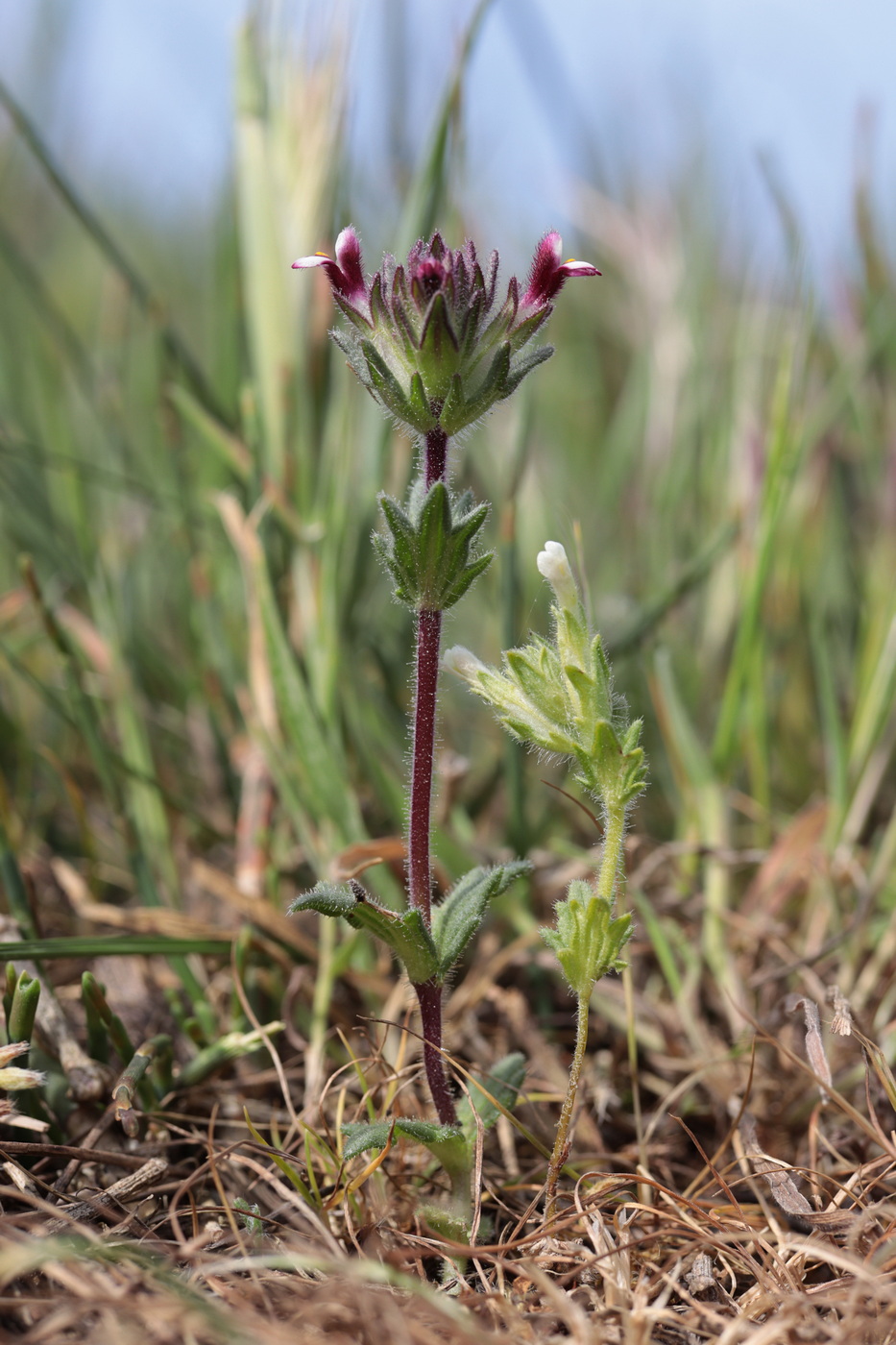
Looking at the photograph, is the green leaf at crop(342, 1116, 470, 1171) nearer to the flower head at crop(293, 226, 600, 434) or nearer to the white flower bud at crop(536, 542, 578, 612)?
the white flower bud at crop(536, 542, 578, 612)

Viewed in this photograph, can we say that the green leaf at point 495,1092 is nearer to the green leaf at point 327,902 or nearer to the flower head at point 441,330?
the green leaf at point 327,902

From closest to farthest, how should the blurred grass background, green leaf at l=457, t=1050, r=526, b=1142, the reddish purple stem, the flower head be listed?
the flower head < the reddish purple stem < green leaf at l=457, t=1050, r=526, b=1142 < the blurred grass background

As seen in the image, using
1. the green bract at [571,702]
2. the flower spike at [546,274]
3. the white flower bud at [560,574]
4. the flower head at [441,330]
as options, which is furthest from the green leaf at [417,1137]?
the flower spike at [546,274]

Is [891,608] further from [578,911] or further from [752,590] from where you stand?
[578,911]

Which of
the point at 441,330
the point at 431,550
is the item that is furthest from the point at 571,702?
the point at 441,330

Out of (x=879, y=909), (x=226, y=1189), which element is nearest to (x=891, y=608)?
(x=879, y=909)

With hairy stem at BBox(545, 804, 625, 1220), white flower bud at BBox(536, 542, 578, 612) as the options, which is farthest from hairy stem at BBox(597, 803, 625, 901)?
white flower bud at BBox(536, 542, 578, 612)
